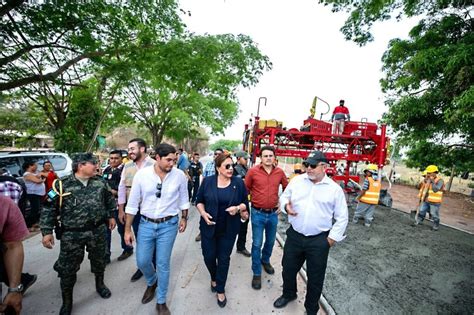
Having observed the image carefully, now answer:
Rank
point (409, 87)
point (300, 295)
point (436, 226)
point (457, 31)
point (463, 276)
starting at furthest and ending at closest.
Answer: point (409, 87), point (457, 31), point (436, 226), point (463, 276), point (300, 295)

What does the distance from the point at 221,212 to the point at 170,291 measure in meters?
1.31

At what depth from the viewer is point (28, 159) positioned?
4879 millimetres

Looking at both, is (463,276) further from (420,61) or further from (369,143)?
(420,61)

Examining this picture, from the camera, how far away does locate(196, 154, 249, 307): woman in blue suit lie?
2.46 m

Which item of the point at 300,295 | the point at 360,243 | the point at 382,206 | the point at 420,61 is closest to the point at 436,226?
the point at 382,206

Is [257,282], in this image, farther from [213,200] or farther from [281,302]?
[213,200]

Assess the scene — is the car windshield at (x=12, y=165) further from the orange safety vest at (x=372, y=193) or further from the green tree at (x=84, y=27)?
the orange safety vest at (x=372, y=193)

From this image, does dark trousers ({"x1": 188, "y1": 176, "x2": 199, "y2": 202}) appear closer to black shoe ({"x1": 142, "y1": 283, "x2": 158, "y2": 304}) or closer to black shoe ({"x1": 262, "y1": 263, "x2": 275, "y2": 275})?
black shoe ({"x1": 262, "y1": 263, "x2": 275, "y2": 275})

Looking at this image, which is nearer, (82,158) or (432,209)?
(82,158)

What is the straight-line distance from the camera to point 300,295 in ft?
9.22

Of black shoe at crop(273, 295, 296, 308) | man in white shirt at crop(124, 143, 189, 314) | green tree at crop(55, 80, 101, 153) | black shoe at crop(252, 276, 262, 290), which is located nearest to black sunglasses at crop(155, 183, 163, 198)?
man in white shirt at crop(124, 143, 189, 314)

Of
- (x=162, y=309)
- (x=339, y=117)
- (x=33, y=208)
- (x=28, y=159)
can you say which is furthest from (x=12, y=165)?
(x=339, y=117)

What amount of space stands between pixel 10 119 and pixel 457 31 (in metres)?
22.7

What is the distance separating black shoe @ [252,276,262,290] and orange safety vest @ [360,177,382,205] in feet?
14.0
